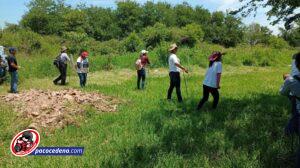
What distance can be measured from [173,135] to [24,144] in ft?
9.63

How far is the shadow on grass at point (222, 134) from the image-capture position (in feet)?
21.3

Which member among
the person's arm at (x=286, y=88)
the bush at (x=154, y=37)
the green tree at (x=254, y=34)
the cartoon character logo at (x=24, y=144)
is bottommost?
the cartoon character logo at (x=24, y=144)

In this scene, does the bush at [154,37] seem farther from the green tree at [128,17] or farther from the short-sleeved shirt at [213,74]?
the green tree at [128,17]

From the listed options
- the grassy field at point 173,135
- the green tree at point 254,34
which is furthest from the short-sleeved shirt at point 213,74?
the green tree at point 254,34

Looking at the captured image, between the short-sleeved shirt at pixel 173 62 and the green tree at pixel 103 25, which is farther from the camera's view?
the green tree at pixel 103 25

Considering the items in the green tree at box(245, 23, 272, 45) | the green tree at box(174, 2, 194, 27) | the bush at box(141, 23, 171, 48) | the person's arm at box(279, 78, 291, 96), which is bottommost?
the person's arm at box(279, 78, 291, 96)

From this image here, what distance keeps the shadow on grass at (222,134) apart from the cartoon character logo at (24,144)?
180cm

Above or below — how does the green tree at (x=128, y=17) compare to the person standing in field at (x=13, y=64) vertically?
above

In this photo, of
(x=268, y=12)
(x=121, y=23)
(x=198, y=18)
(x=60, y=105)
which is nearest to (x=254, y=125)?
(x=268, y=12)

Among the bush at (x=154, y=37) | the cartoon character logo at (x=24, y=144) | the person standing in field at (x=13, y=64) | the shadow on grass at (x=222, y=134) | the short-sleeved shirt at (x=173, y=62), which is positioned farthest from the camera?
the bush at (x=154, y=37)

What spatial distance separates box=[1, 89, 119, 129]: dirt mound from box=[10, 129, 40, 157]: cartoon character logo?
1652 millimetres

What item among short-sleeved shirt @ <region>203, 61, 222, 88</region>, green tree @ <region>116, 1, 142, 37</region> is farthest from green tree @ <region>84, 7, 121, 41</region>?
short-sleeved shirt @ <region>203, 61, 222, 88</region>

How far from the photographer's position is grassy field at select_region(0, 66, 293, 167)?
21.3 ft

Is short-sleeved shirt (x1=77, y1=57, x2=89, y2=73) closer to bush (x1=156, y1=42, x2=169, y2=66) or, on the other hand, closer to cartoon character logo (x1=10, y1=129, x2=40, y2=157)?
cartoon character logo (x1=10, y1=129, x2=40, y2=157)
